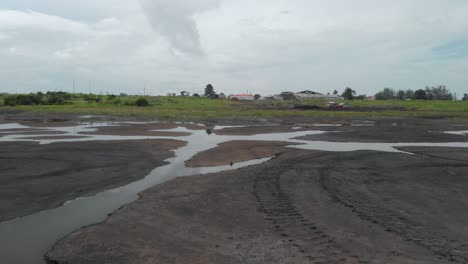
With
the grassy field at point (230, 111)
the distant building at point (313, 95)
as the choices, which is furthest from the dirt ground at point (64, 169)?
the distant building at point (313, 95)

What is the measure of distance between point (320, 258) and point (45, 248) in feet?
17.7

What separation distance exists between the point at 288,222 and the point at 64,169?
10274 millimetres

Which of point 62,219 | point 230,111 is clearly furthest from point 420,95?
point 62,219

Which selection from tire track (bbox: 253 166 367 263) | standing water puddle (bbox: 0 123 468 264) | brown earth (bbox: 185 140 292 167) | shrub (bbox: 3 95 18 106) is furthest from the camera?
shrub (bbox: 3 95 18 106)

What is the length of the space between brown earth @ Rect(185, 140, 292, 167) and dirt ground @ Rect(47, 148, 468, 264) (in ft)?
12.0

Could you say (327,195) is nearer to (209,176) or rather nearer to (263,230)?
(263,230)

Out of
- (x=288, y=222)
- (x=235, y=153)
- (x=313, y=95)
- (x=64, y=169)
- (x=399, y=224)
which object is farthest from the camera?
(x=313, y=95)

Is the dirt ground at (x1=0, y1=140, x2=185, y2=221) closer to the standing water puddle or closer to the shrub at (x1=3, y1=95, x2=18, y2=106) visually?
the standing water puddle

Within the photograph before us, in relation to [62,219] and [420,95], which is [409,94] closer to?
[420,95]

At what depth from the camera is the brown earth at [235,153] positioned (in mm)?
18181

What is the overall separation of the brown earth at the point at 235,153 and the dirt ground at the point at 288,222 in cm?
365

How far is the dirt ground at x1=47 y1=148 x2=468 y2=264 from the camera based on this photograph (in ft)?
23.7

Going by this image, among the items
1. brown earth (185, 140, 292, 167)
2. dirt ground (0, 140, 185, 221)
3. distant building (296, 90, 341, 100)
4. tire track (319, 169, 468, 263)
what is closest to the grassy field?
brown earth (185, 140, 292, 167)

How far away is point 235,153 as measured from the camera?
2055 cm
